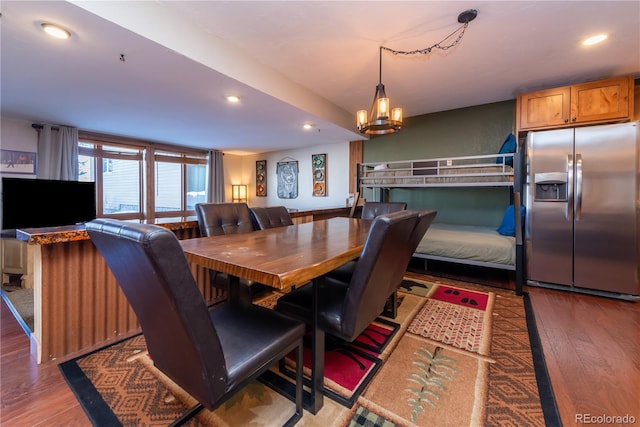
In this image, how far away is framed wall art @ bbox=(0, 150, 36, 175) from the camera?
11.2 ft

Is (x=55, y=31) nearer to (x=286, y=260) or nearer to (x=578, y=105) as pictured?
(x=286, y=260)

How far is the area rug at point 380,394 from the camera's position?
118cm

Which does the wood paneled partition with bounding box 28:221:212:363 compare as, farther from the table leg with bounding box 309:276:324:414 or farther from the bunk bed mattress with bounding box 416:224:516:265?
the bunk bed mattress with bounding box 416:224:516:265

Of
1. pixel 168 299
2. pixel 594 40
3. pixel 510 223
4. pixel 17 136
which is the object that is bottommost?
pixel 168 299

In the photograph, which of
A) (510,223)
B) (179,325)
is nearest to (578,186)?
(510,223)

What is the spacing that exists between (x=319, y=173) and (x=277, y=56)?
302 cm

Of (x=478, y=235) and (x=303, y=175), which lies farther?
(x=303, y=175)

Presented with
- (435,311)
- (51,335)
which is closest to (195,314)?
(51,335)

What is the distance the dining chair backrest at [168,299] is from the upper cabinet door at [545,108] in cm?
394

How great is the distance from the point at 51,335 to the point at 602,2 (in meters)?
4.19

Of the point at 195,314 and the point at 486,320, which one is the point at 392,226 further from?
the point at 486,320

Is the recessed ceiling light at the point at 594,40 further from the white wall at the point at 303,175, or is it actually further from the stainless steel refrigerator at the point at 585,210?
the white wall at the point at 303,175

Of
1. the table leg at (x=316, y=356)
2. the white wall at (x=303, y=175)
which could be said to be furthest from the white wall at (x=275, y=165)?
the table leg at (x=316, y=356)

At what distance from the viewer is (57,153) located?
3.77 meters
